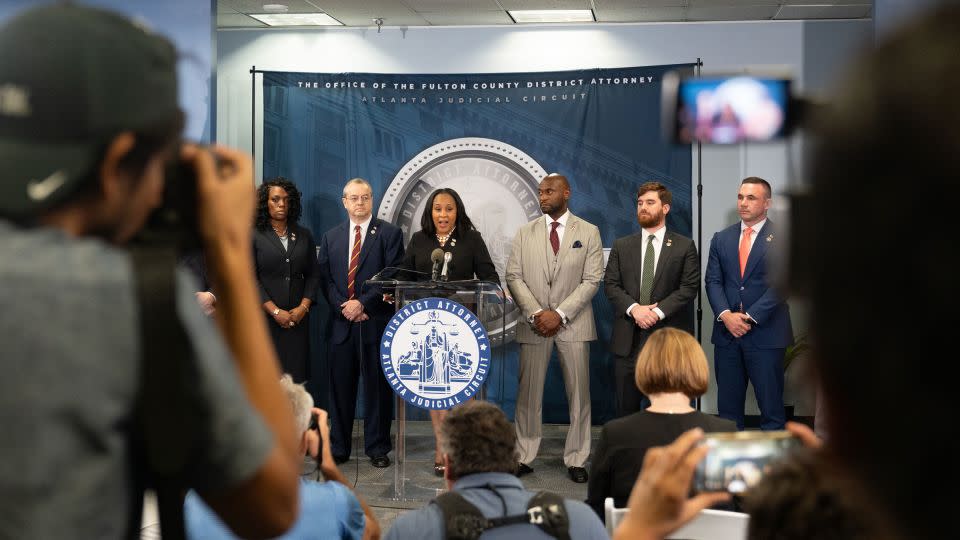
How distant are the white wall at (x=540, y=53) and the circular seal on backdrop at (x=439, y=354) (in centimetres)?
315

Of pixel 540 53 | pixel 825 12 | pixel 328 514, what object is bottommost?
pixel 328 514

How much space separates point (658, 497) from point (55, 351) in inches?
31.9

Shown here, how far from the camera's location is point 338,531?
2480 millimetres

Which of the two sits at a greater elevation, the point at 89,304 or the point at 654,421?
the point at 89,304

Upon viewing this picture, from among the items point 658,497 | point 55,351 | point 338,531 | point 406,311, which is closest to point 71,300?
point 55,351

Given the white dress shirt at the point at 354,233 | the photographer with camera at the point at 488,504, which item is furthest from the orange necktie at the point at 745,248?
the photographer with camera at the point at 488,504

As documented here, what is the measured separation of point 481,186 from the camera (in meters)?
7.63

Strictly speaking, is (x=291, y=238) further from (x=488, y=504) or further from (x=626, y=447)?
(x=488, y=504)

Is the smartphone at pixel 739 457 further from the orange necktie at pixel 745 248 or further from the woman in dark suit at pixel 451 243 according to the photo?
the orange necktie at pixel 745 248

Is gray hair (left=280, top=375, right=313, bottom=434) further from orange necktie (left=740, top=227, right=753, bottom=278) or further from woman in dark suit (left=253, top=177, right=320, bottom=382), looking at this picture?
orange necktie (left=740, top=227, right=753, bottom=278)

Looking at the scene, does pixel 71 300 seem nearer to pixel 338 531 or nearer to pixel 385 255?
pixel 338 531

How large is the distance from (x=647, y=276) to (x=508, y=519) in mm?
4010

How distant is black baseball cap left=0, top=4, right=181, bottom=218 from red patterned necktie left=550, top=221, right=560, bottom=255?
5.65 meters

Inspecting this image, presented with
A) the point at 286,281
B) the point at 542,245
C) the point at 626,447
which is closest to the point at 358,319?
the point at 286,281
